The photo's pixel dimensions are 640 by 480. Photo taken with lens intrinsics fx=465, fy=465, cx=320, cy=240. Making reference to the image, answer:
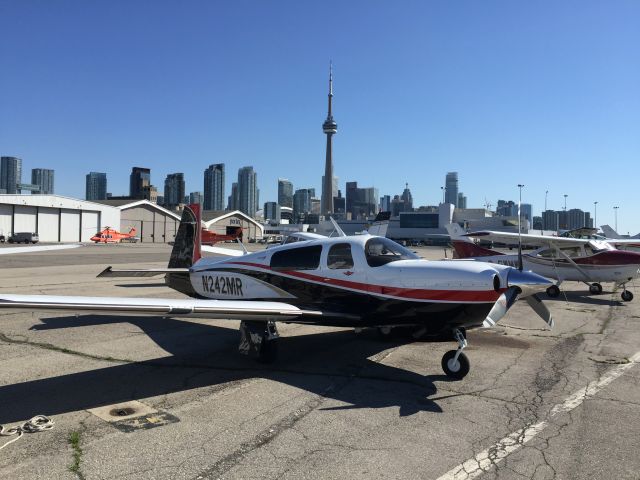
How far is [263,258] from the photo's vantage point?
9234mm

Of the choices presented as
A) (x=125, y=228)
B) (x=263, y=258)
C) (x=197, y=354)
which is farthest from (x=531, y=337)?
(x=125, y=228)

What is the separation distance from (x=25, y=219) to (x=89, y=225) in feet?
34.5

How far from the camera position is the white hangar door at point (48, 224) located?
67.8 metres

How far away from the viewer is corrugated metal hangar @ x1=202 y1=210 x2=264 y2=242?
105 meters

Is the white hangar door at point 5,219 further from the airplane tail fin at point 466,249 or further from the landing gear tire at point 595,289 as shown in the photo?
the landing gear tire at point 595,289

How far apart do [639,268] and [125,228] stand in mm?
83574

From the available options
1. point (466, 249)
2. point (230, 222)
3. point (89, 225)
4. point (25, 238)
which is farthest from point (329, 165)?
point (466, 249)

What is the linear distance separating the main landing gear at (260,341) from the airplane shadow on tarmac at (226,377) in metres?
0.17

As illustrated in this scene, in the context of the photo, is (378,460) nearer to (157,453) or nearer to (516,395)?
(157,453)

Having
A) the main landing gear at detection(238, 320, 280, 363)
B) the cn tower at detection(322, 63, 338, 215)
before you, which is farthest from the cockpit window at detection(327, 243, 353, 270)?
the cn tower at detection(322, 63, 338, 215)

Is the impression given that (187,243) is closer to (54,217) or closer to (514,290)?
(514,290)

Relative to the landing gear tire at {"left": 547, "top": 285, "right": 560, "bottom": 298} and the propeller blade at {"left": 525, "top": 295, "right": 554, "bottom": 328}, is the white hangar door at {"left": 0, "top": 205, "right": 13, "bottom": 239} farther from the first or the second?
the propeller blade at {"left": 525, "top": 295, "right": 554, "bottom": 328}

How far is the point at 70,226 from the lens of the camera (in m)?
72.7

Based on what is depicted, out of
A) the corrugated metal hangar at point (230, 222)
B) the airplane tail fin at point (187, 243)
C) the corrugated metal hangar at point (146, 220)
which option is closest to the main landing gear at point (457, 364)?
the airplane tail fin at point (187, 243)
